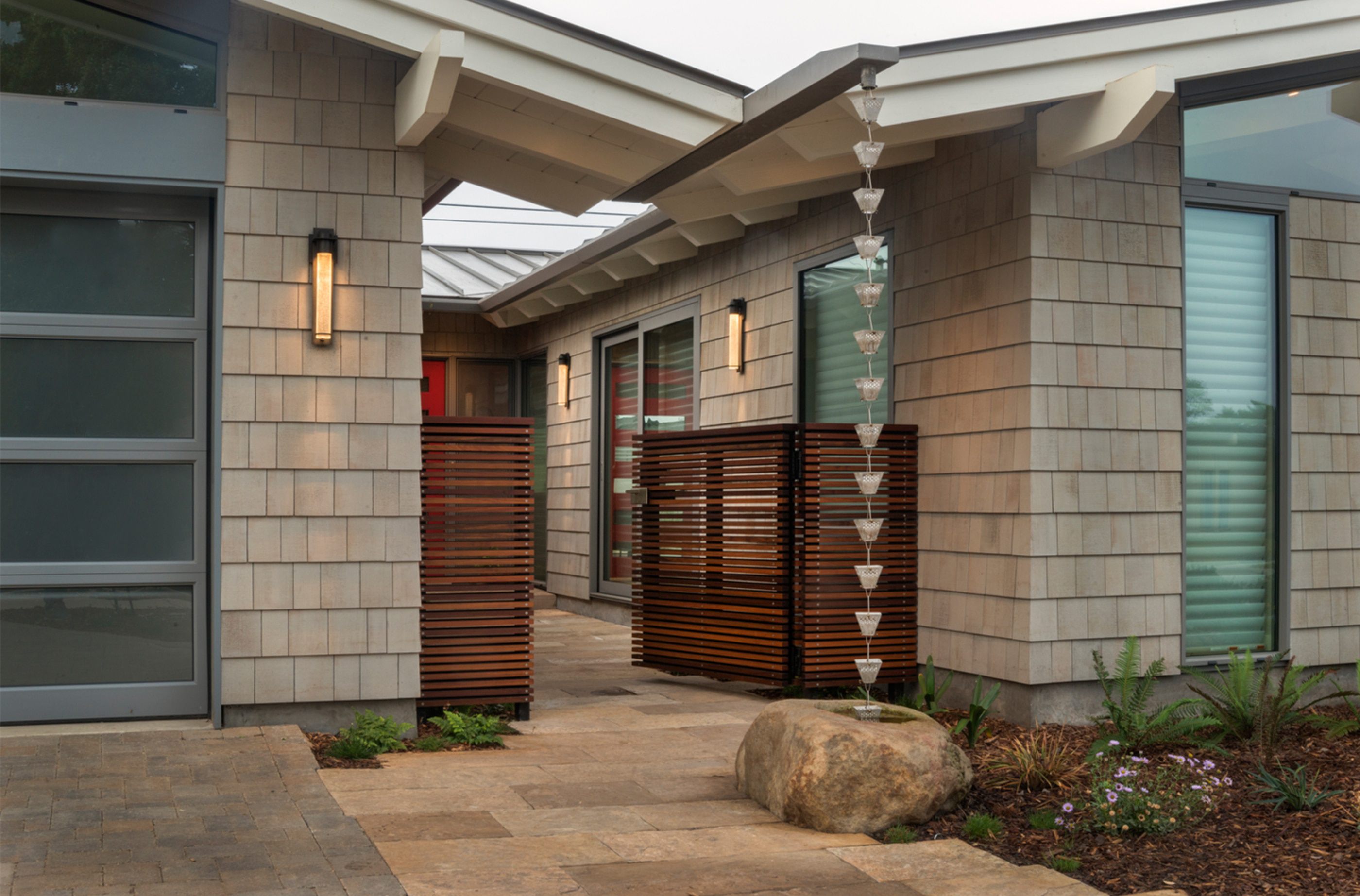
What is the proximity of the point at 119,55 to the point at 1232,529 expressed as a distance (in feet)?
20.3

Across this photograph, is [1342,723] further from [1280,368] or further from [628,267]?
[628,267]

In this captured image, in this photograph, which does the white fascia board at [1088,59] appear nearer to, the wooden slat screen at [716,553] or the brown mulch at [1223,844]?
the wooden slat screen at [716,553]

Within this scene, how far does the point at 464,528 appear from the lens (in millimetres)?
6480

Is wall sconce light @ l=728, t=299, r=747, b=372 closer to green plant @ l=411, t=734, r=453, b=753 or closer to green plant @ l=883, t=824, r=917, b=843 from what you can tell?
green plant @ l=411, t=734, r=453, b=753

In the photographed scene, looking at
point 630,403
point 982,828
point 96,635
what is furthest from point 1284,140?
point 96,635

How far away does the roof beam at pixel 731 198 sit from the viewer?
771cm

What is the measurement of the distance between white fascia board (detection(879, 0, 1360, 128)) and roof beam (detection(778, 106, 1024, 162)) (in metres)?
0.12

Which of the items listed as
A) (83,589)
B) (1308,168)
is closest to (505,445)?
(83,589)

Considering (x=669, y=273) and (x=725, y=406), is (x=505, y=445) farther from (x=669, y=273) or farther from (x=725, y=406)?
(x=669, y=273)

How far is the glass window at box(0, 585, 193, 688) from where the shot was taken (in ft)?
19.0

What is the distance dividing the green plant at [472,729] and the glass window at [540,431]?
7.32 meters

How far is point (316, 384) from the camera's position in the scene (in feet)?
19.7

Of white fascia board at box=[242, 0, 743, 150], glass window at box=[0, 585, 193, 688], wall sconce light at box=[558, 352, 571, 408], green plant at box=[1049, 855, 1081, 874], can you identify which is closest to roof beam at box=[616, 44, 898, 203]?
white fascia board at box=[242, 0, 743, 150]

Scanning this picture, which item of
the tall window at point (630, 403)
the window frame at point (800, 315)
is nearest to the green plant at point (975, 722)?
the window frame at point (800, 315)
